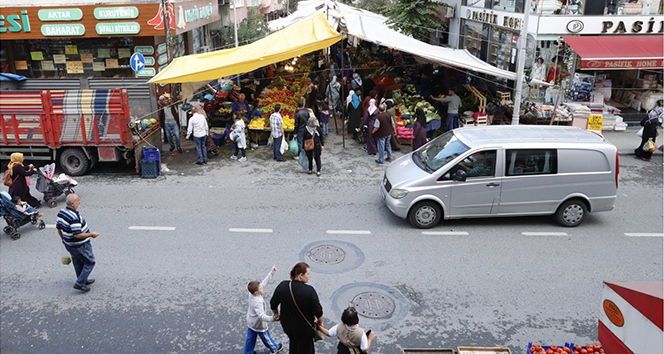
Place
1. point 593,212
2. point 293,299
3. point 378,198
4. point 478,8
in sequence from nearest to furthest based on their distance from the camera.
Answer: point 293,299 < point 593,212 < point 378,198 < point 478,8

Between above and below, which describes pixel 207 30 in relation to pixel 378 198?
above

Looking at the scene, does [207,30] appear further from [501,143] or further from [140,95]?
[501,143]

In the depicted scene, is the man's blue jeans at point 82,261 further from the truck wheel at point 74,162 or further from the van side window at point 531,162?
the van side window at point 531,162

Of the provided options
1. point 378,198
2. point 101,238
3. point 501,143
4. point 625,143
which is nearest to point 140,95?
point 101,238

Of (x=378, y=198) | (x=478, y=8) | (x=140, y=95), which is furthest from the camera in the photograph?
(x=478, y=8)

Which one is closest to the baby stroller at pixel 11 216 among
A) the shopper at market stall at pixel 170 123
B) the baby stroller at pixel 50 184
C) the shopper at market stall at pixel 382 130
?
the baby stroller at pixel 50 184

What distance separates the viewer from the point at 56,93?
11.7 m

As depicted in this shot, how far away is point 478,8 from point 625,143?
31.3 ft

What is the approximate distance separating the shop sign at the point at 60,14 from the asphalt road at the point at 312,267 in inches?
236

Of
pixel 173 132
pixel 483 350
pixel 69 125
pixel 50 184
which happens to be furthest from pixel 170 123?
pixel 483 350

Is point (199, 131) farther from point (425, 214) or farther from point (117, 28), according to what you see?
point (425, 214)

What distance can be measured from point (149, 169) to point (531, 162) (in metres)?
8.69

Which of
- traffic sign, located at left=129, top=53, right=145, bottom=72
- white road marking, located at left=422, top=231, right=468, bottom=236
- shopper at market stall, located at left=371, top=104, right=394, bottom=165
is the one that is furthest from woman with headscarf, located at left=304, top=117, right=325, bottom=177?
traffic sign, located at left=129, top=53, right=145, bottom=72

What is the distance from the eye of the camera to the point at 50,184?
409 inches
